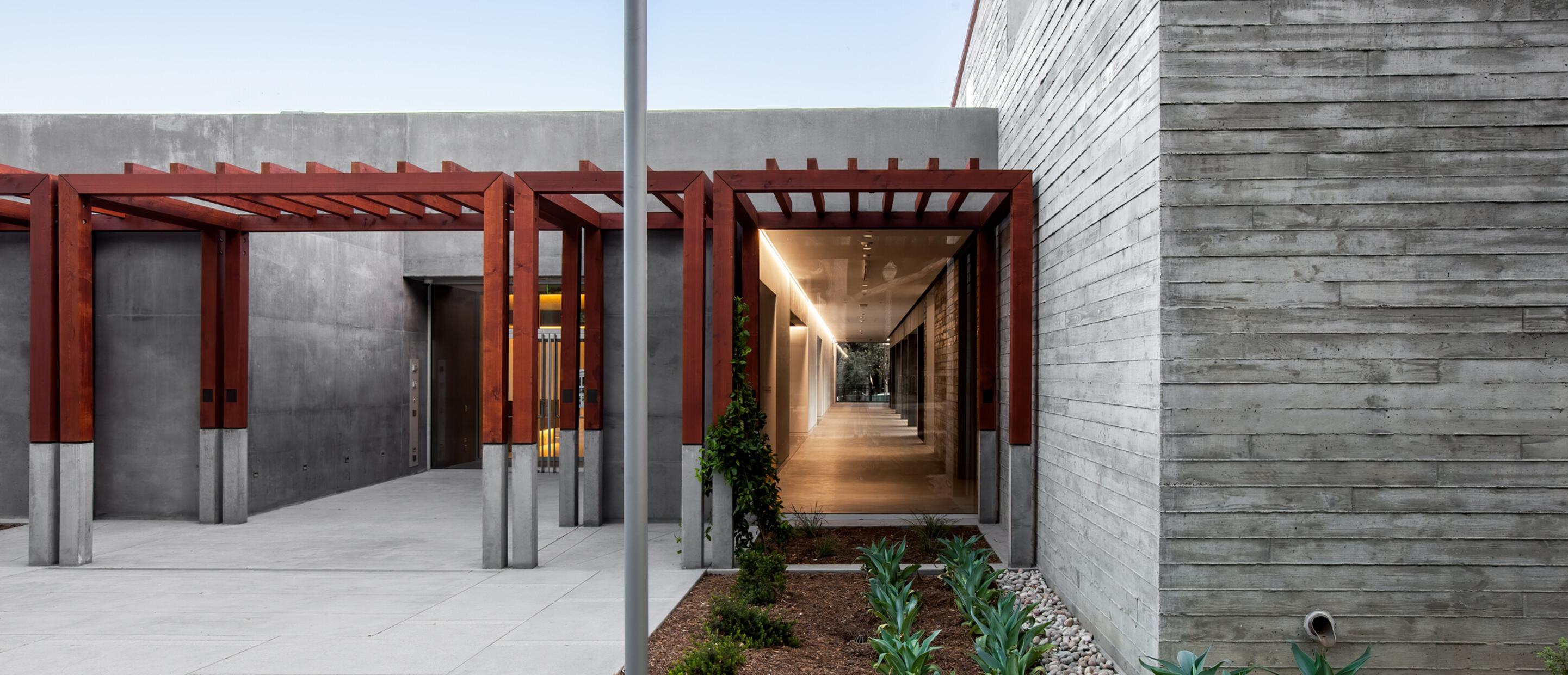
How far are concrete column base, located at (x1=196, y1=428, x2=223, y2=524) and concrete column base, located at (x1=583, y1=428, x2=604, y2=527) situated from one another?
377 centimetres

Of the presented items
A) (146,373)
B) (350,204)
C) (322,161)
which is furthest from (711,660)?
(322,161)

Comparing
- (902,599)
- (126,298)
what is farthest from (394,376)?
(902,599)

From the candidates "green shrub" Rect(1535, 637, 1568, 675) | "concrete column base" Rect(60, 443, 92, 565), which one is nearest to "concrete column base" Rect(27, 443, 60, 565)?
"concrete column base" Rect(60, 443, 92, 565)

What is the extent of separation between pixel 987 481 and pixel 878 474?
1.10m

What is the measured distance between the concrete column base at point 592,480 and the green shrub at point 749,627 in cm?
444

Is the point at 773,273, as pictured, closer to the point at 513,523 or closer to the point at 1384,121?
the point at 513,523

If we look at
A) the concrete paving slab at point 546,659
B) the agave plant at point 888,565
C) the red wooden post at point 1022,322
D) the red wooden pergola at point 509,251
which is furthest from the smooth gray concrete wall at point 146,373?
the red wooden post at point 1022,322

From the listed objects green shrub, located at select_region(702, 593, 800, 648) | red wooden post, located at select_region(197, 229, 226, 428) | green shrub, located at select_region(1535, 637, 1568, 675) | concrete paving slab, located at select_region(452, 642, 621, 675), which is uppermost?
red wooden post, located at select_region(197, 229, 226, 428)

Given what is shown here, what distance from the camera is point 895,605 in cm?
551

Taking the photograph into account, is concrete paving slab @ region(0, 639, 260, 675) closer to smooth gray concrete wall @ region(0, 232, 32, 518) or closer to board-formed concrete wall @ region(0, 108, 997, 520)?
board-formed concrete wall @ region(0, 108, 997, 520)

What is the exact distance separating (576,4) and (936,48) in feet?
59.4

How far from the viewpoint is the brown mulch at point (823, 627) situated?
516 centimetres

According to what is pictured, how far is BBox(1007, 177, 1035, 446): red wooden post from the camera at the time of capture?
746 centimetres

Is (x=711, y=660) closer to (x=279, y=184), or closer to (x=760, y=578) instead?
(x=760, y=578)
